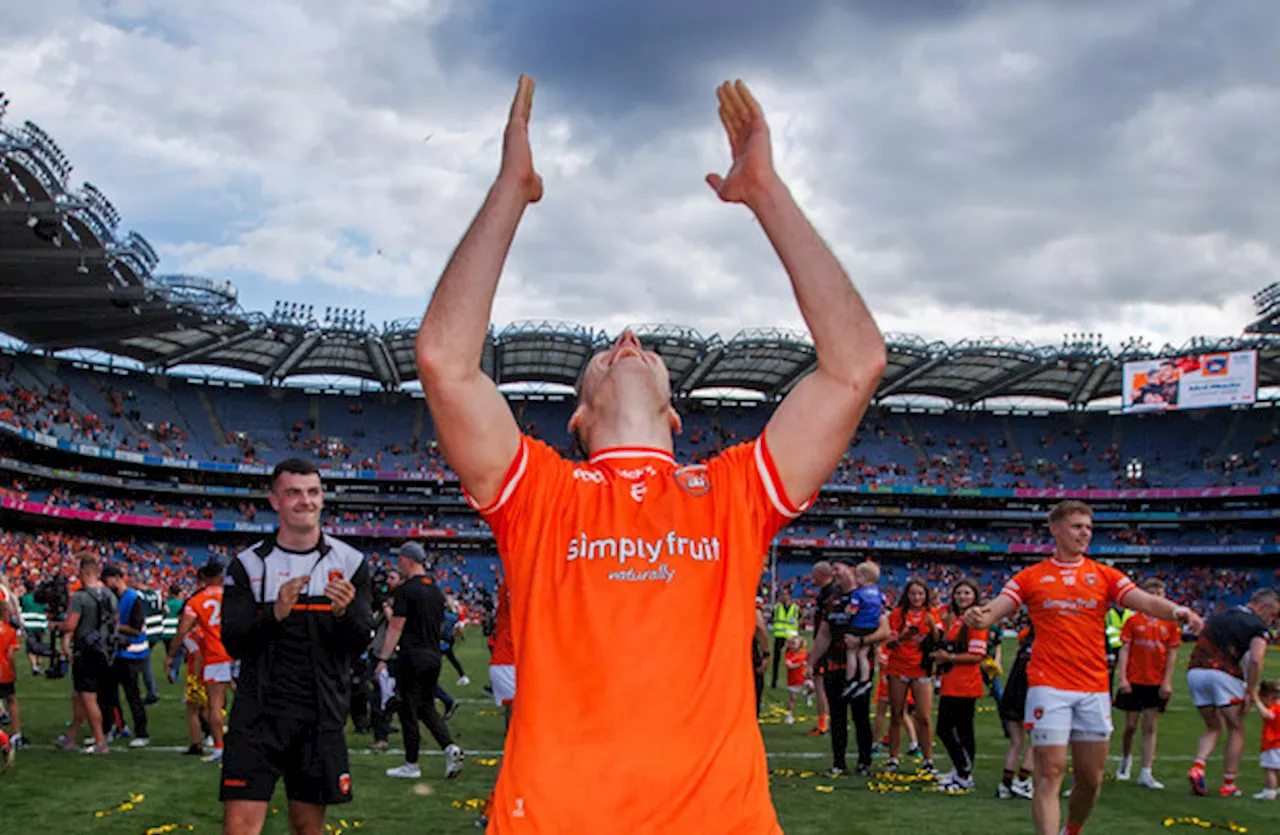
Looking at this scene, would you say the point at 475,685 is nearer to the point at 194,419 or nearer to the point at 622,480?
the point at 622,480

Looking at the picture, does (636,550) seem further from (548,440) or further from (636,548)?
(548,440)

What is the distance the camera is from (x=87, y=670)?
37.2 feet

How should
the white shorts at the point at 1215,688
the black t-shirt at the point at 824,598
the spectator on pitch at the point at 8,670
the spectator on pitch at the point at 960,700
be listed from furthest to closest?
the black t-shirt at the point at 824,598, the spectator on pitch at the point at 8,670, the white shorts at the point at 1215,688, the spectator on pitch at the point at 960,700

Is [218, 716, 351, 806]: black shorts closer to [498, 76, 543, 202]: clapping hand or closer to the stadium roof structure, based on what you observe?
[498, 76, 543, 202]: clapping hand

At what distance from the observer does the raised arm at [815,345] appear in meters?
2.31

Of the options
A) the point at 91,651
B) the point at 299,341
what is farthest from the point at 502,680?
the point at 299,341

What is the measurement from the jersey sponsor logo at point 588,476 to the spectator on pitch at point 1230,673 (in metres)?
10.4

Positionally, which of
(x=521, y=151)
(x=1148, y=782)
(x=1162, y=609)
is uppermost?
(x=521, y=151)

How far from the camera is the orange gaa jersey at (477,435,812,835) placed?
7.14ft

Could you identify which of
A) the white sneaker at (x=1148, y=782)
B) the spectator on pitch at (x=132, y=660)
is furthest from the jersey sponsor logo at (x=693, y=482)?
the spectator on pitch at (x=132, y=660)

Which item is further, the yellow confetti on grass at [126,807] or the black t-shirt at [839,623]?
the black t-shirt at [839,623]

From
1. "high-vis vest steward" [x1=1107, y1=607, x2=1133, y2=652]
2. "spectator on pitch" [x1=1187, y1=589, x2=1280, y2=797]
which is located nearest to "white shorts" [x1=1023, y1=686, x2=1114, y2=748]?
"spectator on pitch" [x1=1187, y1=589, x2=1280, y2=797]

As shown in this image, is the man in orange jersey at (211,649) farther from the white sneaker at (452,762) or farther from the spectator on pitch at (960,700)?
the spectator on pitch at (960,700)

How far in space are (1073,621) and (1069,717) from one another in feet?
2.16
